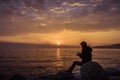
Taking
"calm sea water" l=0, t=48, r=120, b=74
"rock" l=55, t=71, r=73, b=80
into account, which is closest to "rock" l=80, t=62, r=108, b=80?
"rock" l=55, t=71, r=73, b=80

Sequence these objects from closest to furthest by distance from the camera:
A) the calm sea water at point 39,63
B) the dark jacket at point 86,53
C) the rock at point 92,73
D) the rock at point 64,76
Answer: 1. the rock at point 92,73
2. the dark jacket at point 86,53
3. the rock at point 64,76
4. the calm sea water at point 39,63

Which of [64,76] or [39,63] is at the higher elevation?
[64,76]

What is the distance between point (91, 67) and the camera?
11.1m

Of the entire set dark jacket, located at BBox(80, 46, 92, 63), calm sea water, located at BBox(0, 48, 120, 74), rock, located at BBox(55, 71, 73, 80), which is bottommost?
calm sea water, located at BBox(0, 48, 120, 74)

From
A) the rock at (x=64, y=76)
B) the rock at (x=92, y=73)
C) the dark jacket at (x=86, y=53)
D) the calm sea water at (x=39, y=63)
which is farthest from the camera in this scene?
the calm sea water at (x=39, y=63)

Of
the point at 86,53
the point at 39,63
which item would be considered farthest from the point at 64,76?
the point at 39,63

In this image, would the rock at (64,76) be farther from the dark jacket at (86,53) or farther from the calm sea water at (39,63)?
the calm sea water at (39,63)

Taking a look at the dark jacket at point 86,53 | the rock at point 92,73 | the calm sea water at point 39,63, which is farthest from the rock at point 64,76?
the calm sea water at point 39,63

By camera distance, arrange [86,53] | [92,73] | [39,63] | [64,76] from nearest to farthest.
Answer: [92,73], [86,53], [64,76], [39,63]

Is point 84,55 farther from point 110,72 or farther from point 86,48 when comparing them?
point 110,72

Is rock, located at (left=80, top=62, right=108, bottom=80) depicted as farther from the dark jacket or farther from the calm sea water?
the calm sea water

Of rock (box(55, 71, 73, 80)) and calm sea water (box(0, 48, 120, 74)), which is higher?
rock (box(55, 71, 73, 80))

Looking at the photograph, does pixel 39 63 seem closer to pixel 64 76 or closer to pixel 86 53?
pixel 64 76

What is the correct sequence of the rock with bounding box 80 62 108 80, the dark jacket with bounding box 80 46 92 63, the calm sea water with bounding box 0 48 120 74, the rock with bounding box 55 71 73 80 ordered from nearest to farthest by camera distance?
the rock with bounding box 80 62 108 80, the dark jacket with bounding box 80 46 92 63, the rock with bounding box 55 71 73 80, the calm sea water with bounding box 0 48 120 74
